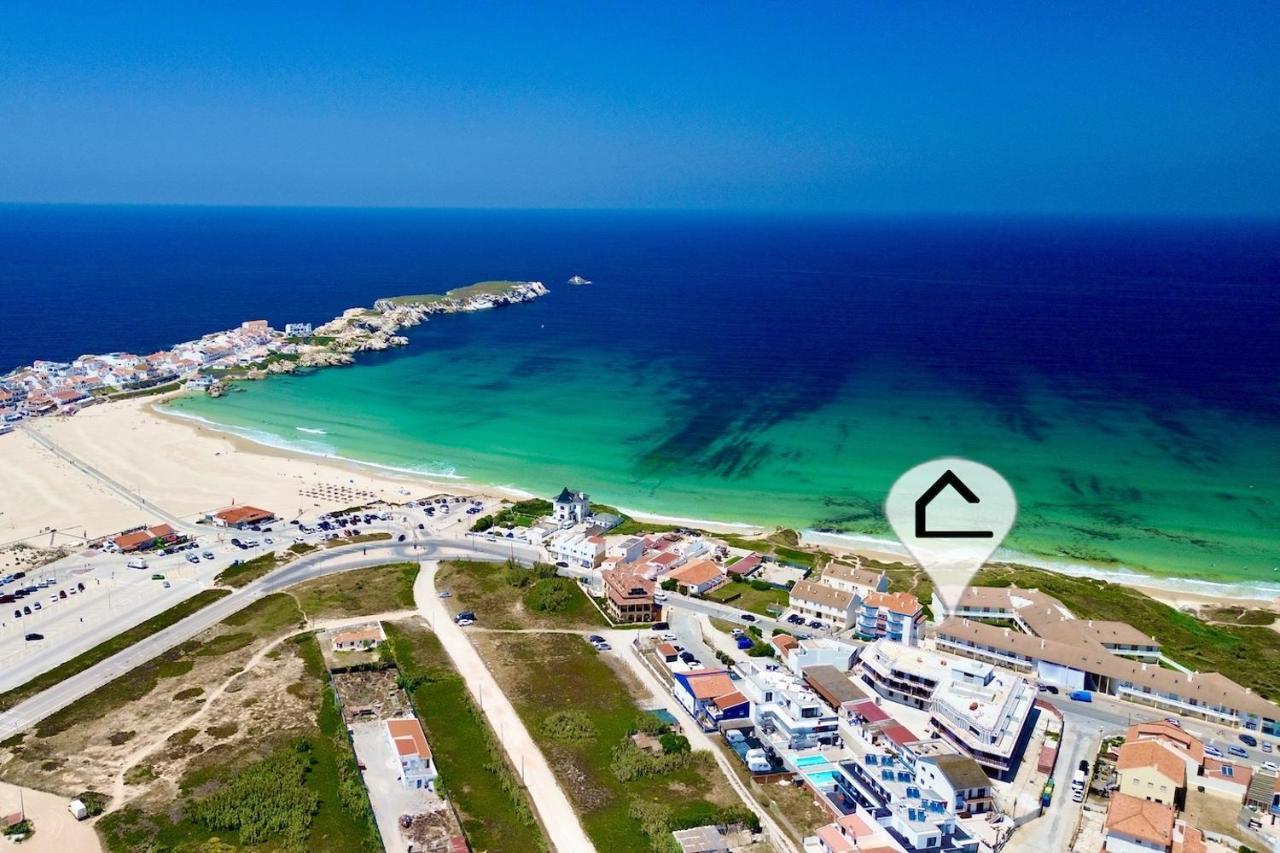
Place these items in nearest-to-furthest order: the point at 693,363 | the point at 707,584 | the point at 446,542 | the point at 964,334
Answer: the point at 707,584
the point at 446,542
the point at 693,363
the point at 964,334

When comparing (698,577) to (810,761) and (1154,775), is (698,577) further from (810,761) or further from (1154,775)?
(1154,775)

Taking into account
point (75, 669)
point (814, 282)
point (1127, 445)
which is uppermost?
point (814, 282)

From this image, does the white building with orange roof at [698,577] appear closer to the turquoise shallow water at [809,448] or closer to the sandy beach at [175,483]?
the sandy beach at [175,483]

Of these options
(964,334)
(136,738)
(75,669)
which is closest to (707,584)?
(136,738)

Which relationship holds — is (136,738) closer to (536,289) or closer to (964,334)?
(964,334)

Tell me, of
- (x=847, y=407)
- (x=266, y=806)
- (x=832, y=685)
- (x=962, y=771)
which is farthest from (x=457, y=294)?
(x=962, y=771)

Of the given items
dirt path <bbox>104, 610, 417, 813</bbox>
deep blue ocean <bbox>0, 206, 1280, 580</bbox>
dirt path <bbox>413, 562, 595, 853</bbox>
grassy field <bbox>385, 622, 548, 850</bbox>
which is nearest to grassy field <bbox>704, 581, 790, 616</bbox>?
deep blue ocean <bbox>0, 206, 1280, 580</bbox>
